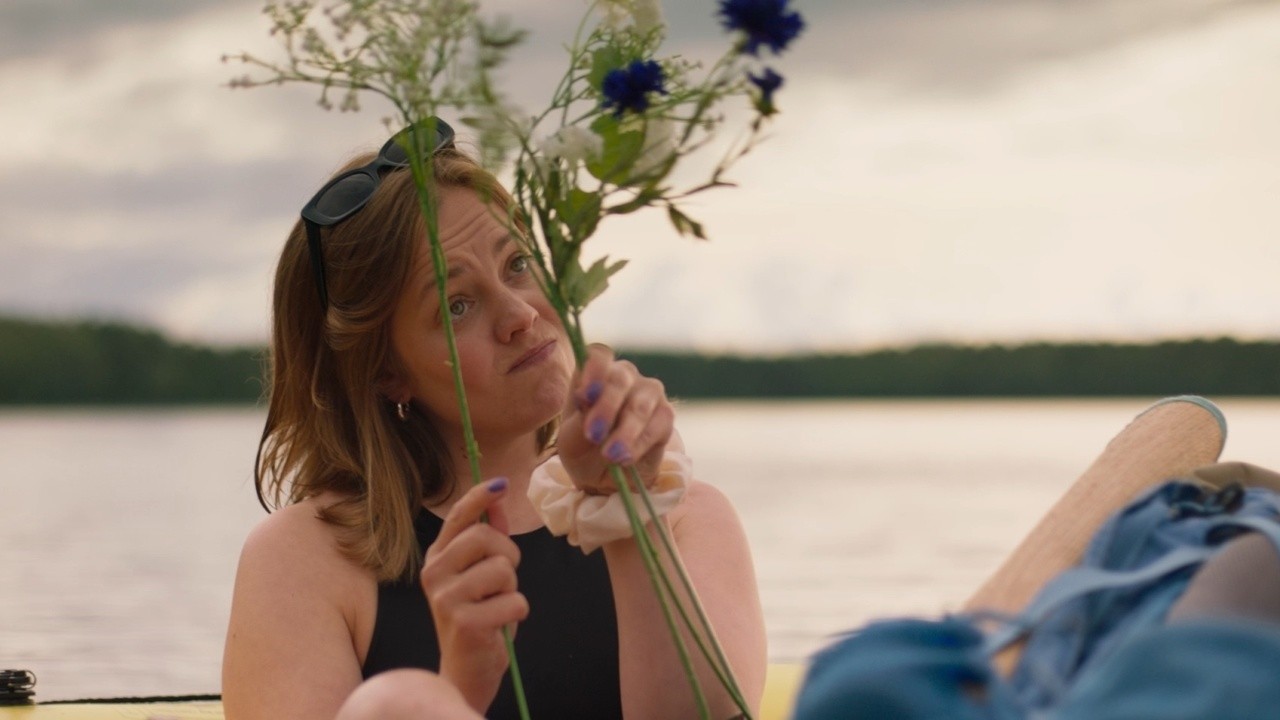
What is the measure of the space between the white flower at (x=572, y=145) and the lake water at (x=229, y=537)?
1.71 ft

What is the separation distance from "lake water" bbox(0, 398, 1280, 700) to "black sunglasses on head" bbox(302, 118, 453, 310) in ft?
2.08

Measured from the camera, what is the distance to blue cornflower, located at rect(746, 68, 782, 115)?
4.30 ft

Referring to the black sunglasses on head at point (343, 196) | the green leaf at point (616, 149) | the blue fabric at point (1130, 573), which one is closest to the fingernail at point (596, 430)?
the green leaf at point (616, 149)

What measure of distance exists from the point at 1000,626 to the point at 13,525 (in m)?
10.1

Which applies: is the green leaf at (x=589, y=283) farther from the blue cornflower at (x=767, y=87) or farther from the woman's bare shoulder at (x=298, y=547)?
the woman's bare shoulder at (x=298, y=547)

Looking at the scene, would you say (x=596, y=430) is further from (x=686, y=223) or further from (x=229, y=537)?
(x=229, y=537)

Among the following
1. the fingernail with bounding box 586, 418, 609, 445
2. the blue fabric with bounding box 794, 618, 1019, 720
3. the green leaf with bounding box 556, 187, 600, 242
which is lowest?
the blue fabric with bounding box 794, 618, 1019, 720

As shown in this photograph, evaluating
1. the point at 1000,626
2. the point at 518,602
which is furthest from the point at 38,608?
the point at 1000,626

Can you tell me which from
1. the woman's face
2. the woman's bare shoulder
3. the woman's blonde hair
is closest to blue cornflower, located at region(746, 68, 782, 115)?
the woman's face

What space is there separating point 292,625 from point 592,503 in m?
0.70

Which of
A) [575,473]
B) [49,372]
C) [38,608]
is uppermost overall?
[575,473]

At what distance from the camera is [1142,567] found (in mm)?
1265

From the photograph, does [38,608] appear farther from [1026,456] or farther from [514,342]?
[1026,456]

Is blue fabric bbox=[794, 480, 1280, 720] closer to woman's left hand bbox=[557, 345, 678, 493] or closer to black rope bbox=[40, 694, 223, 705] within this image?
woman's left hand bbox=[557, 345, 678, 493]
